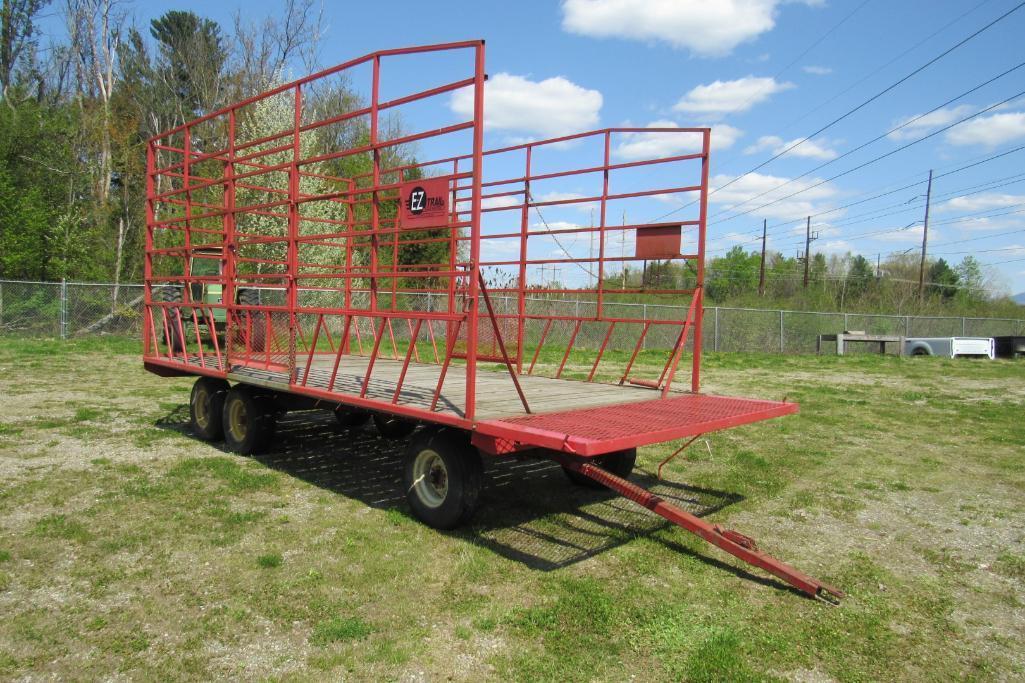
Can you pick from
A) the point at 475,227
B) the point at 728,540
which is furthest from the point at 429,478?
the point at 728,540

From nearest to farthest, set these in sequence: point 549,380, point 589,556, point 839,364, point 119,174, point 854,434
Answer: point 589,556 < point 549,380 < point 854,434 < point 839,364 < point 119,174

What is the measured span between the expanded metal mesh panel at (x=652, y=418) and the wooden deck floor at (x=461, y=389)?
23 cm

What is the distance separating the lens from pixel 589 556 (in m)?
4.62

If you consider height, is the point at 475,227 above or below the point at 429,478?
above

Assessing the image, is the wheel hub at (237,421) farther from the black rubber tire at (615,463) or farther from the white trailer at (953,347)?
the white trailer at (953,347)

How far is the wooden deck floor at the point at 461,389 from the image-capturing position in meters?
5.35

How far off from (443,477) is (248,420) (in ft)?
10.3

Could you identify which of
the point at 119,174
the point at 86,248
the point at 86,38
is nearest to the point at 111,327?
the point at 86,248

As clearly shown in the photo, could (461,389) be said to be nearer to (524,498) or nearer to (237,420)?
(524,498)

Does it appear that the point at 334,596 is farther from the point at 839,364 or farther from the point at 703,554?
the point at 839,364

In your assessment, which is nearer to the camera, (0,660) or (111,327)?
(0,660)

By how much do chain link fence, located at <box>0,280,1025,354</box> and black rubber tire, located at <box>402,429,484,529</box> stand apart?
11.0 metres

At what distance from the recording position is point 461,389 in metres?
6.19

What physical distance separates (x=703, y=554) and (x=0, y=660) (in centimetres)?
397
